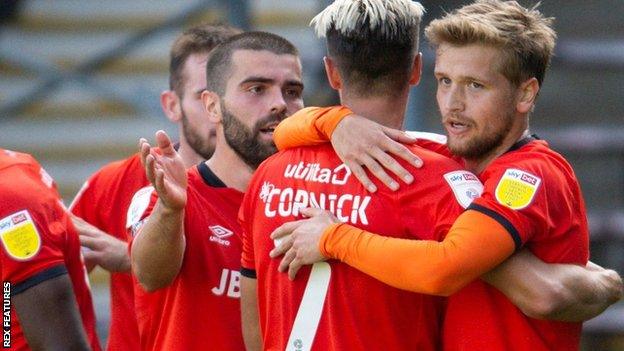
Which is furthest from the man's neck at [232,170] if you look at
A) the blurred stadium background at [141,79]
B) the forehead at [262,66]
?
the blurred stadium background at [141,79]

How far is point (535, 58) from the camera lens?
3.74 meters

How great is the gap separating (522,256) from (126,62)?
655cm

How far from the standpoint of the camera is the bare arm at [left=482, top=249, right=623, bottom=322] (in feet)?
11.6

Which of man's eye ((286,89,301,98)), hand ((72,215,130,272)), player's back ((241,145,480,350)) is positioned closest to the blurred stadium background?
hand ((72,215,130,272))

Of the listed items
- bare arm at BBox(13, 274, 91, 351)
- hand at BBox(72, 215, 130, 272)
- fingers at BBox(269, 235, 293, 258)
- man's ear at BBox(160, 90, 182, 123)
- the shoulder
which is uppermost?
the shoulder

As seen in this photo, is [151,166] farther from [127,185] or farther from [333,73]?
[127,185]

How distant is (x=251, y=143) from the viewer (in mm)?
4523

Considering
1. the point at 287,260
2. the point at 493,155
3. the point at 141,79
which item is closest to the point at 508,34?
the point at 493,155

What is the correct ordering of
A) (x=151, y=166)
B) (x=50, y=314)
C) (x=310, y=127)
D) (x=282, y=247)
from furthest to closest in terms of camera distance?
(x=50, y=314) < (x=151, y=166) < (x=310, y=127) < (x=282, y=247)

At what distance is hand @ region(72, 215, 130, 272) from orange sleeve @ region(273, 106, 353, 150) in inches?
52.2

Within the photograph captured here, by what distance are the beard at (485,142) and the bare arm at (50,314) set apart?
1486mm

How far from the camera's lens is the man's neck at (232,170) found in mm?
4539

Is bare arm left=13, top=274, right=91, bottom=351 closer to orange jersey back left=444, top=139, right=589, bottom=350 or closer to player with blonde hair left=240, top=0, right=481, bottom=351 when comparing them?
player with blonde hair left=240, top=0, right=481, bottom=351

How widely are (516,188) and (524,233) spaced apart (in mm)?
134
